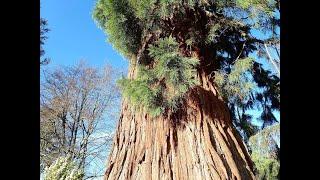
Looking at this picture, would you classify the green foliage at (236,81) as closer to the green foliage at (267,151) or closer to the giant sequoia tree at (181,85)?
the giant sequoia tree at (181,85)

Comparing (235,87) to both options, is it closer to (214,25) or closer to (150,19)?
(214,25)

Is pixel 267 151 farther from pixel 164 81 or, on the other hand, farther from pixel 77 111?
pixel 77 111

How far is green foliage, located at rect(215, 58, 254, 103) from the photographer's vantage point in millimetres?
3072

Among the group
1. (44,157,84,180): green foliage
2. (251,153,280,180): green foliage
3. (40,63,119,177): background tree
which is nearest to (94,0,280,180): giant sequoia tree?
(251,153,280,180): green foliage

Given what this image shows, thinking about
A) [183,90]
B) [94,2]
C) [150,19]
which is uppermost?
[94,2]

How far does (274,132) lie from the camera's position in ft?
10.7

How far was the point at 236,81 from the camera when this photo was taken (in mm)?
3086

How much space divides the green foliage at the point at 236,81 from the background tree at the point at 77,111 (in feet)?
11.2

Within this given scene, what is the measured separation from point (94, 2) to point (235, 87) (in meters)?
1.58

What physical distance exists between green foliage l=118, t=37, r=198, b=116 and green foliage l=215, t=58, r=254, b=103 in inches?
12.4

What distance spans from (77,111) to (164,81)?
3975 mm

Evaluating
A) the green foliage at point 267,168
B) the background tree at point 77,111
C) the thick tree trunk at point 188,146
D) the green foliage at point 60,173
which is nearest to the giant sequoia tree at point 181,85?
the thick tree trunk at point 188,146

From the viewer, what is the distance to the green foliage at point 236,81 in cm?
307
